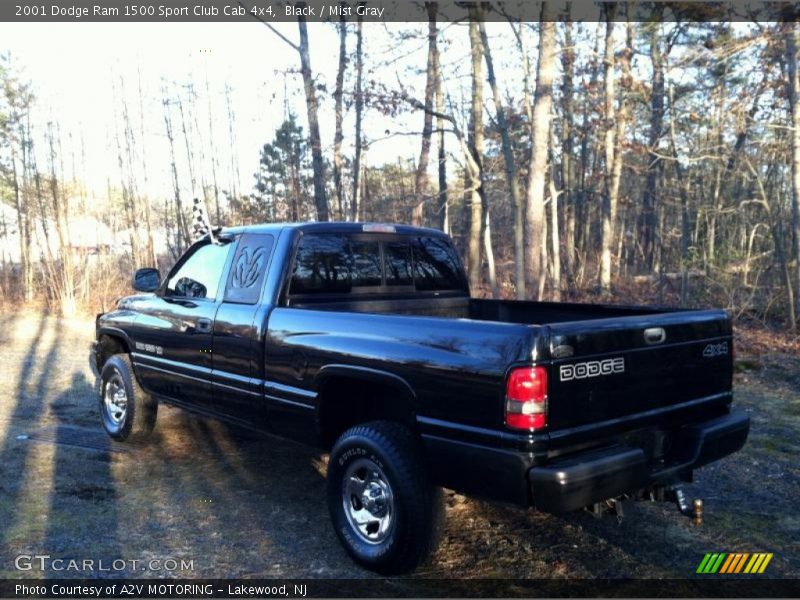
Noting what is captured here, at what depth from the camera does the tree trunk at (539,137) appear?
1148 centimetres

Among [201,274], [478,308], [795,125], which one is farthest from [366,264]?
[795,125]

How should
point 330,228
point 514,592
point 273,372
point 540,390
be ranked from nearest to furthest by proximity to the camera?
point 540,390 < point 514,592 < point 273,372 < point 330,228

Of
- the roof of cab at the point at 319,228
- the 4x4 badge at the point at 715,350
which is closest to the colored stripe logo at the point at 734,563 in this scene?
the 4x4 badge at the point at 715,350

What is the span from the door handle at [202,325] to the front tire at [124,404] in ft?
4.28

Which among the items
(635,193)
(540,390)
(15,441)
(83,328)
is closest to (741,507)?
(540,390)

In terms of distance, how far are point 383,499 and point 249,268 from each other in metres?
1.98

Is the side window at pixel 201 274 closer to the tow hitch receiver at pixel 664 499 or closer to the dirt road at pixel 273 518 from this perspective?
the dirt road at pixel 273 518

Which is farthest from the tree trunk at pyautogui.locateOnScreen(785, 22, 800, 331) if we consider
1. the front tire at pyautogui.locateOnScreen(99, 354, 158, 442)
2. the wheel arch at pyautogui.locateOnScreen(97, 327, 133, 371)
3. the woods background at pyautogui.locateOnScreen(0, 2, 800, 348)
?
the wheel arch at pyautogui.locateOnScreen(97, 327, 133, 371)

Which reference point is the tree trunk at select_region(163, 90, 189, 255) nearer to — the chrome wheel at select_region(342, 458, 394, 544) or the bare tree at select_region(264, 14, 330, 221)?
the bare tree at select_region(264, 14, 330, 221)

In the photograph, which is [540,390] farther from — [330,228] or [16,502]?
[16,502]

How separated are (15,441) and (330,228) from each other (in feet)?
12.1

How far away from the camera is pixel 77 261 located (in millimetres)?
16797

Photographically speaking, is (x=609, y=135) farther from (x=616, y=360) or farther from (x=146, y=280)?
(x=616, y=360)

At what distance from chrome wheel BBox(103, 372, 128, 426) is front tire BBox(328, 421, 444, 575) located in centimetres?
301
